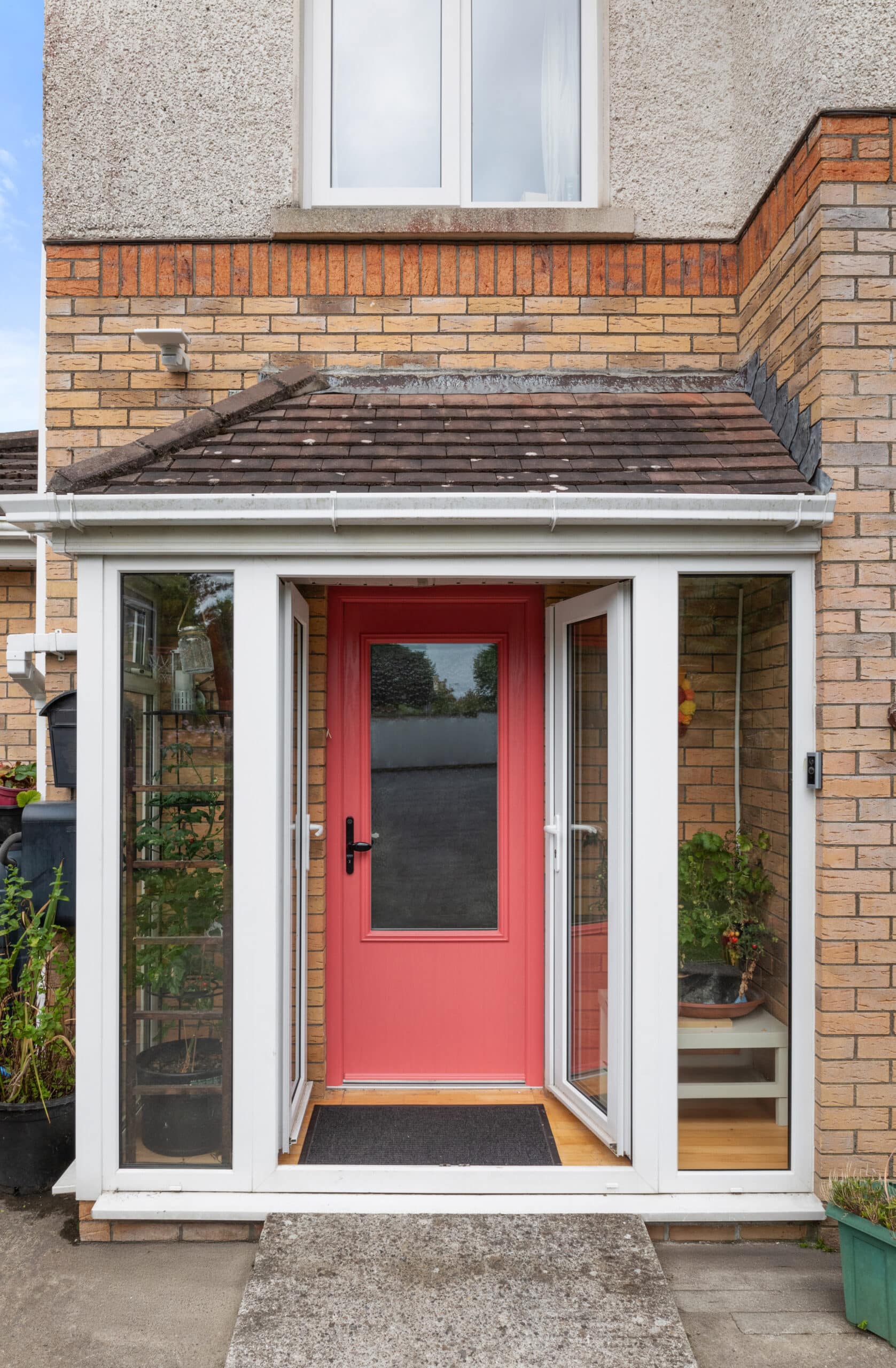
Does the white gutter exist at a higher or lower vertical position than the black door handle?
higher

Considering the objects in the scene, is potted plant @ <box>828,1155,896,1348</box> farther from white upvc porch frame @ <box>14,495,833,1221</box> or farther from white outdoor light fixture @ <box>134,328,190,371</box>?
white outdoor light fixture @ <box>134,328,190,371</box>

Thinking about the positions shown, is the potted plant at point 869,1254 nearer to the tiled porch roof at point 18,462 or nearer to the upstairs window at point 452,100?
the upstairs window at point 452,100

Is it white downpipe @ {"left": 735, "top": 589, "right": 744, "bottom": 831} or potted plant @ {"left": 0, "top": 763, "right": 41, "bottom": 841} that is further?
potted plant @ {"left": 0, "top": 763, "right": 41, "bottom": 841}

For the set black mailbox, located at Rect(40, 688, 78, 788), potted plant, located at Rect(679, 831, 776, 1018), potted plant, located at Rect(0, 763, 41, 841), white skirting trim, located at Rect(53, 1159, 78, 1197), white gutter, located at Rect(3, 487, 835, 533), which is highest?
white gutter, located at Rect(3, 487, 835, 533)

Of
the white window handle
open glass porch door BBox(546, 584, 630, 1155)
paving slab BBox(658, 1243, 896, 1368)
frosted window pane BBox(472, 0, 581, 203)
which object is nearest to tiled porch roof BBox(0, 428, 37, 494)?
frosted window pane BBox(472, 0, 581, 203)

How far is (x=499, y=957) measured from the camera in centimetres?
437

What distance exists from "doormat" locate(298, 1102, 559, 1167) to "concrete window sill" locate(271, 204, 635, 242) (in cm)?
403

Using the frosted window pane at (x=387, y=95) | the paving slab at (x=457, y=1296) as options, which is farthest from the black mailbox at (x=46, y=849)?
the frosted window pane at (x=387, y=95)

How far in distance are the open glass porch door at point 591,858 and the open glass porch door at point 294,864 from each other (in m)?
1.14

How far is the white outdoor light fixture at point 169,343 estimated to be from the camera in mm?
3969

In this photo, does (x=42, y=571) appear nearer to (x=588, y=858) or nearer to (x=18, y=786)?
(x=18, y=786)

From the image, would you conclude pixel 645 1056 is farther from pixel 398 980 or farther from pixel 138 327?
pixel 138 327

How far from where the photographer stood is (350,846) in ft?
14.3

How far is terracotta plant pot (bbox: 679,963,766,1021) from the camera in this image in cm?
343
